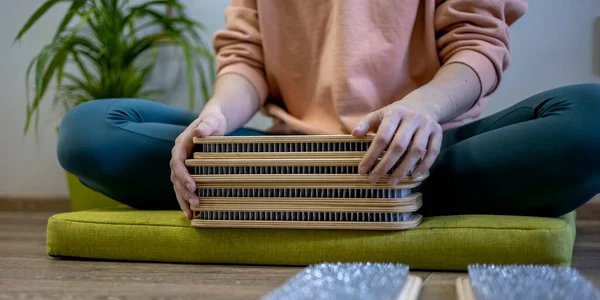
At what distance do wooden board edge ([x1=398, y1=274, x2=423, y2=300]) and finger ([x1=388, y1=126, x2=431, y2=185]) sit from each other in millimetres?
164

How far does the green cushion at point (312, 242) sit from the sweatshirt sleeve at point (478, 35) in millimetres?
266

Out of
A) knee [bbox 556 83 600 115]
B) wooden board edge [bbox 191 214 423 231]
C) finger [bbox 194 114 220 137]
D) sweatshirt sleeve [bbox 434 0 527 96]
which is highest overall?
sweatshirt sleeve [bbox 434 0 527 96]

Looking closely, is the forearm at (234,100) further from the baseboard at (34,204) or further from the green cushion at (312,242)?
the baseboard at (34,204)

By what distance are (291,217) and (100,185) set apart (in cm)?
40

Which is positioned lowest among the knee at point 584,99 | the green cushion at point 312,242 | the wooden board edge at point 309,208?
the green cushion at point 312,242

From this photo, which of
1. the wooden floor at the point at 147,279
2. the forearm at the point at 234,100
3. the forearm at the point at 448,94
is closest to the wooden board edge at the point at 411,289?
the wooden floor at the point at 147,279

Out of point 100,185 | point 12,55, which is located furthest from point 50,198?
point 100,185

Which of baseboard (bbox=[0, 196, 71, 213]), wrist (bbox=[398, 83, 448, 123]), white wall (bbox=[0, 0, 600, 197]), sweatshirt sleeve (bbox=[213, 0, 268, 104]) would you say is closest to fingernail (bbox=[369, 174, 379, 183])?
wrist (bbox=[398, 83, 448, 123])

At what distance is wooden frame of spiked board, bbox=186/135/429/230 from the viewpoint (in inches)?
33.4

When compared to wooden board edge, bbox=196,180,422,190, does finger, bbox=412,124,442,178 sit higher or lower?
higher

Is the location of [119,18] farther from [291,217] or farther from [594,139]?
[594,139]

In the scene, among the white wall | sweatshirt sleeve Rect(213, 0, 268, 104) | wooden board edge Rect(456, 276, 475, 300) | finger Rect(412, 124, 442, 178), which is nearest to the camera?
wooden board edge Rect(456, 276, 475, 300)

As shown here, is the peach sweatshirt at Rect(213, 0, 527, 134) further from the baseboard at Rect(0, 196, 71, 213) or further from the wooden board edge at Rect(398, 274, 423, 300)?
the baseboard at Rect(0, 196, 71, 213)

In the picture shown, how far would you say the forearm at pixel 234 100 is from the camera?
1113mm
